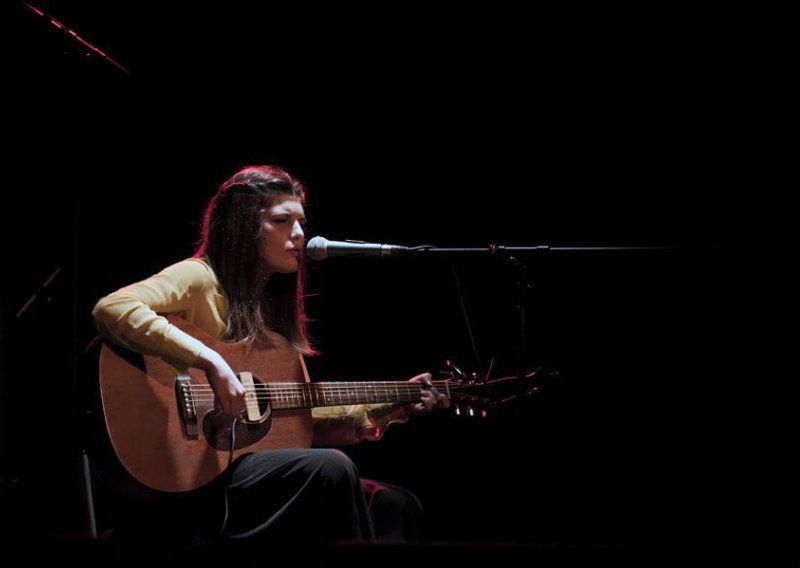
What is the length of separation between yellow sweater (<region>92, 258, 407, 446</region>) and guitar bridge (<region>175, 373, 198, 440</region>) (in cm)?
6

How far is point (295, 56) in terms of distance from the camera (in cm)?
392

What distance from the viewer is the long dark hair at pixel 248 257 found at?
291 cm

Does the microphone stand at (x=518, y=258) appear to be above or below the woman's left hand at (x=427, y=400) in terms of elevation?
above

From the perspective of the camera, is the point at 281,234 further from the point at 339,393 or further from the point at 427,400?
the point at 427,400

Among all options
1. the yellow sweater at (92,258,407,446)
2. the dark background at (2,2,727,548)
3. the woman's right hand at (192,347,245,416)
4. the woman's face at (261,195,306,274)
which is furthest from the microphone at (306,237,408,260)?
the dark background at (2,2,727,548)

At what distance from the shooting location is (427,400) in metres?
3.19

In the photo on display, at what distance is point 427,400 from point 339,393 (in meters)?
0.41

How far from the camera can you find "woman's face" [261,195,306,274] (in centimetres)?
305

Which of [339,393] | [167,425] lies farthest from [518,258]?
[167,425]

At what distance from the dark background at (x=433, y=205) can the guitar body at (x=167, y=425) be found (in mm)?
1238

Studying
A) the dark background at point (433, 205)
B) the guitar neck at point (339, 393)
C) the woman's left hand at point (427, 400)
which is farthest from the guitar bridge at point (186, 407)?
the dark background at point (433, 205)

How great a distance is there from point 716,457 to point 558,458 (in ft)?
2.31

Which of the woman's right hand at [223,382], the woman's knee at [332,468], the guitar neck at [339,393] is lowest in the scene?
the woman's knee at [332,468]

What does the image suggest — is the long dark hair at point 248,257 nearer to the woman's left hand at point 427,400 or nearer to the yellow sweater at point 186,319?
the yellow sweater at point 186,319
